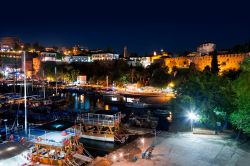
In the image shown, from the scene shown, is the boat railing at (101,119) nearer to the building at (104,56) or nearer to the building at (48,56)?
the building at (104,56)

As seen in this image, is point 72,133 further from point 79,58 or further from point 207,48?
point 79,58

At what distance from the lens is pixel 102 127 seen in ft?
73.0

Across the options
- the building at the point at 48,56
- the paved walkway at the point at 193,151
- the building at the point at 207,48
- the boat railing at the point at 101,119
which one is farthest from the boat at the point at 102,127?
the building at the point at 48,56

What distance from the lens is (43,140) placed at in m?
14.3

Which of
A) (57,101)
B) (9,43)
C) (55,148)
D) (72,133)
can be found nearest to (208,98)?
(72,133)

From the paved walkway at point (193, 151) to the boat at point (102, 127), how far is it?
3.64 m

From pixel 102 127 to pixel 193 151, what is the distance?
8.95 metres

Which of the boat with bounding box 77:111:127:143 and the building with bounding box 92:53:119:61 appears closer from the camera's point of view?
the boat with bounding box 77:111:127:143

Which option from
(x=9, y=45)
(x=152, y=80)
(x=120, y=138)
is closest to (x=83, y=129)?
(x=120, y=138)

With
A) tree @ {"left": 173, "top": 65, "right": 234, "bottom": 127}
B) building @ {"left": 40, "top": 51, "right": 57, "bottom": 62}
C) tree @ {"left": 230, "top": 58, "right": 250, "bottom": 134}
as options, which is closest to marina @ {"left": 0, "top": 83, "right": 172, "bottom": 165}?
tree @ {"left": 173, "top": 65, "right": 234, "bottom": 127}

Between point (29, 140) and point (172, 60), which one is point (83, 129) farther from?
point (172, 60)

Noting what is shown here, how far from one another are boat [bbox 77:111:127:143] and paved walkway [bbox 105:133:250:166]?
364cm

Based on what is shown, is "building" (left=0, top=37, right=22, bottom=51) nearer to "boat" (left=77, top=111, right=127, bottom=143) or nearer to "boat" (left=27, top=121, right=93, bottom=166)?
"boat" (left=77, top=111, right=127, bottom=143)

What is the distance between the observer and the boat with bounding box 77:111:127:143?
2134 centimetres
